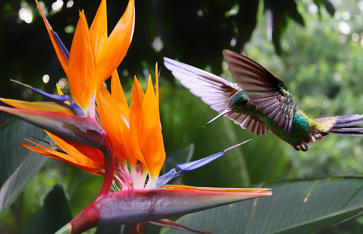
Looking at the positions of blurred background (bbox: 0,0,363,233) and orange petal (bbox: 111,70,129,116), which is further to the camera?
blurred background (bbox: 0,0,363,233)

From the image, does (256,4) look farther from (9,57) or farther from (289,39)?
(289,39)

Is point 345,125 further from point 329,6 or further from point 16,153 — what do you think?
point 16,153

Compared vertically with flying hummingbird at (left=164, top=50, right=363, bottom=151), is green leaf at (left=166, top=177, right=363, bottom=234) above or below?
below

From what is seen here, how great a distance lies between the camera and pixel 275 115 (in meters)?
0.54

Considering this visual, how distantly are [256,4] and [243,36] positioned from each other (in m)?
0.07

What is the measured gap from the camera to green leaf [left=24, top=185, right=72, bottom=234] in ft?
2.76

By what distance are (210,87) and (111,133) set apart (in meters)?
0.17

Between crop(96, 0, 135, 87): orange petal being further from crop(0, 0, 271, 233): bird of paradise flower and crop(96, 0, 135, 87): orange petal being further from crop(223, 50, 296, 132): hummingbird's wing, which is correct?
crop(223, 50, 296, 132): hummingbird's wing

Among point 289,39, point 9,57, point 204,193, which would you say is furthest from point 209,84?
Result: point 289,39

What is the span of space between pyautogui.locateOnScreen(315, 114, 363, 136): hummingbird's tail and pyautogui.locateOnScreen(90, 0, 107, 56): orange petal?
0.32 m

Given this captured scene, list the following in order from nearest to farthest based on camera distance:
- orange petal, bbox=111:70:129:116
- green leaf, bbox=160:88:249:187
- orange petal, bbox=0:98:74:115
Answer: orange petal, bbox=0:98:74:115 < orange petal, bbox=111:70:129:116 < green leaf, bbox=160:88:249:187

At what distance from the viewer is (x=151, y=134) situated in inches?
18.1

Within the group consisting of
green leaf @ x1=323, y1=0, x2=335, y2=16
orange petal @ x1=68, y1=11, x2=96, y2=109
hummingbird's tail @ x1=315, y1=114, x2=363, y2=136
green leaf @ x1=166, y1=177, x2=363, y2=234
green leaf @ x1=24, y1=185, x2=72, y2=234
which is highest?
green leaf @ x1=323, y1=0, x2=335, y2=16

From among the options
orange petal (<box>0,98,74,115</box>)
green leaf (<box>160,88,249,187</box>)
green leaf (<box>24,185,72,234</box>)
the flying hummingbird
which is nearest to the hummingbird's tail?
the flying hummingbird
